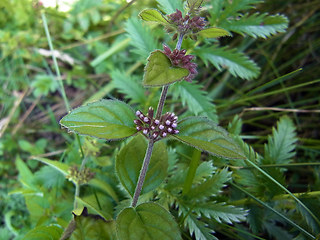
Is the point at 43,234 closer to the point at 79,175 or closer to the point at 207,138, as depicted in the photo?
the point at 79,175

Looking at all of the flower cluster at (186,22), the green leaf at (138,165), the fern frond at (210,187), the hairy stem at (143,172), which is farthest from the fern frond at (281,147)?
the flower cluster at (186,22)

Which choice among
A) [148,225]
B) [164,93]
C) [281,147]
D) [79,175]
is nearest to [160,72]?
[164,93]

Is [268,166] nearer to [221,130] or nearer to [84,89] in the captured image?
[221,130]

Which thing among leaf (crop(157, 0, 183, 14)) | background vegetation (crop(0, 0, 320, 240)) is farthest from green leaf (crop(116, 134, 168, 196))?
leaf (crop(157, 0, 183, 14))

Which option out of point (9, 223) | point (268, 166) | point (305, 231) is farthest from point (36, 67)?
point (305, 231)

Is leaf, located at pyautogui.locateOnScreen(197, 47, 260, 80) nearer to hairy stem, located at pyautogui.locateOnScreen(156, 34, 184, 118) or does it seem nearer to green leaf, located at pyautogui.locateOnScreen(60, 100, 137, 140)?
hairy stem, located at pyautogui.locateOnScreen(156, 34, 184, 118)

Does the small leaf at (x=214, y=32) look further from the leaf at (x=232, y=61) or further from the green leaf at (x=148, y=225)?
the green leaf at (x=148, y=225)
